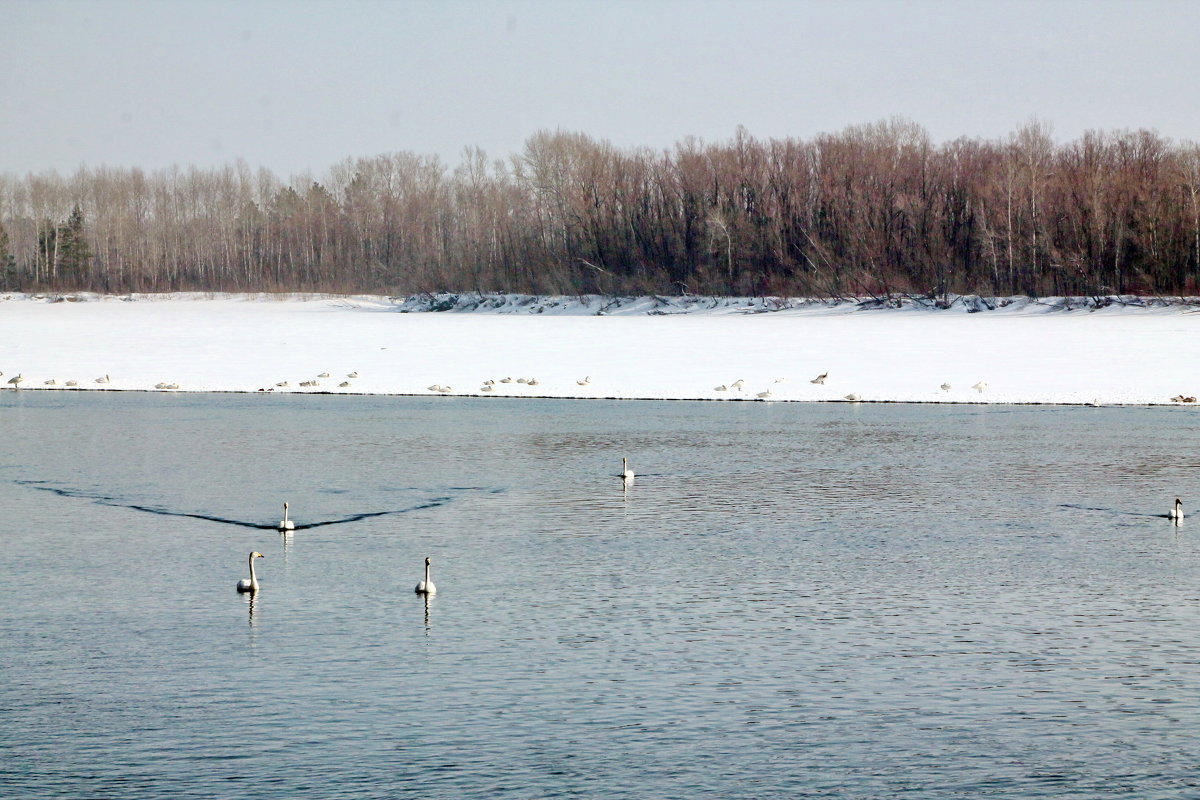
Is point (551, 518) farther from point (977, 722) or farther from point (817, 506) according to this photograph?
point (977, 722)

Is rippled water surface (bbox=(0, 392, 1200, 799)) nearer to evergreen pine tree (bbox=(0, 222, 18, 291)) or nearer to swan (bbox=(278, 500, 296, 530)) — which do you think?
swan (bbox=(278, 500, 296, 530))

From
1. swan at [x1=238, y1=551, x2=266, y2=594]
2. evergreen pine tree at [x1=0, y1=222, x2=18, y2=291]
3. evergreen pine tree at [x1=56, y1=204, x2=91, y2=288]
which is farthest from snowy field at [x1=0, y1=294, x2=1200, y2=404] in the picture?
evergreen pine tree at [x1=0, y1=222, x2=18, y2=291]

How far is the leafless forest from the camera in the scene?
167 ft

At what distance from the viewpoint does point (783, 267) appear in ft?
194

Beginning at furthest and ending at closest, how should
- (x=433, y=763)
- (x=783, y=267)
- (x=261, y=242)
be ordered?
(x=261, y=242) → (x=783, y=267) → (x=433, y=763)

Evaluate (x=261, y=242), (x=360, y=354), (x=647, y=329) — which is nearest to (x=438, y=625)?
(x=360, y=354)

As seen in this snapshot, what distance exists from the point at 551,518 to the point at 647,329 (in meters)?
28.4

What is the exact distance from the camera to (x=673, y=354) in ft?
116

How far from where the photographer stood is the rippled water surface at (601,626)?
703 cm

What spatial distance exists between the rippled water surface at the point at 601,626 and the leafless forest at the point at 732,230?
110ft

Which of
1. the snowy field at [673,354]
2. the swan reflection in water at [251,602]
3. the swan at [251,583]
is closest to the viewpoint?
the swan reflection in water at [251,602]

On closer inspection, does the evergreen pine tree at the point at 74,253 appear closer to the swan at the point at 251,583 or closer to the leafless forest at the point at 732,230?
the leafless forest at the point at 732,230

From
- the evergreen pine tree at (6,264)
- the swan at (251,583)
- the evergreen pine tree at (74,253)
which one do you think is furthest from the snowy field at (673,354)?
the evergreen pine tree at (6,264)

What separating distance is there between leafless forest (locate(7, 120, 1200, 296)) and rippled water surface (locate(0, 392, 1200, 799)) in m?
33.4
